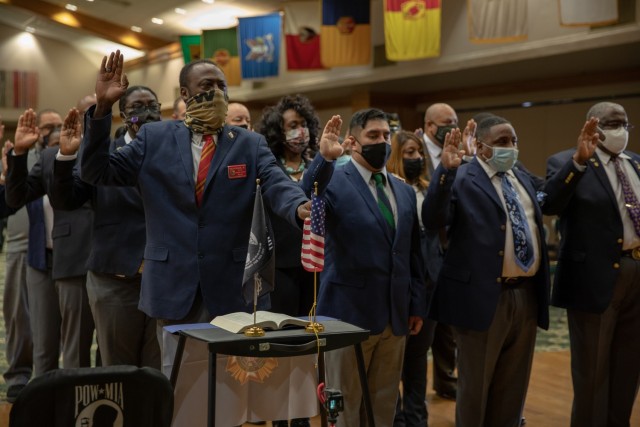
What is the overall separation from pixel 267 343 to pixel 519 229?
173 centimetres

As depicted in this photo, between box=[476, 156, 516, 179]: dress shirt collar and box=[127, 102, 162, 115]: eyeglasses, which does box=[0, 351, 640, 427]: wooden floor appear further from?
box=[127, 102, 162, 115]: eyeglasses

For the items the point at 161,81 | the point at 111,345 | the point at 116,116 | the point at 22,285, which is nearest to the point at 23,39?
the point at 116,116

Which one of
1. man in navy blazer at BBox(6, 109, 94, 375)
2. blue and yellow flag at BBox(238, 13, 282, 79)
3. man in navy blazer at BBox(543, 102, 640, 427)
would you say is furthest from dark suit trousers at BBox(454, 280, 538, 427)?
blue and yellow flag at BBox(238, 13, 282, 79)

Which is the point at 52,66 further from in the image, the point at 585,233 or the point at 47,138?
the point at 585,233

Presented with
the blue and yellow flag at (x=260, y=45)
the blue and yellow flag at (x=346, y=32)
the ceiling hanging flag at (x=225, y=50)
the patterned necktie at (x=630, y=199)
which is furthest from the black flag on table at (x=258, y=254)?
the ceiling hanging flag at (x=225, y=50)

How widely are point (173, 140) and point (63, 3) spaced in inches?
681

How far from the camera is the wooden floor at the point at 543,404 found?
4617 mm

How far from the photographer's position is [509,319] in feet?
11.9

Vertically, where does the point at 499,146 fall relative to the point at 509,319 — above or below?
above

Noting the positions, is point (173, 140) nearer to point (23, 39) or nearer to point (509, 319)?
point (509, 319)

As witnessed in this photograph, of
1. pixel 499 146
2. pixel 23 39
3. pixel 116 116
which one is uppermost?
pixel 23 39

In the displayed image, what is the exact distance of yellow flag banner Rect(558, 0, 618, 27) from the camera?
8945 millimetres

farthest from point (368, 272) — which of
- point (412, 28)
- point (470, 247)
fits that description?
point (412, 28)

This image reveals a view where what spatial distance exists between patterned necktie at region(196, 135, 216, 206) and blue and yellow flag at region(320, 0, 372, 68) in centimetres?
926
